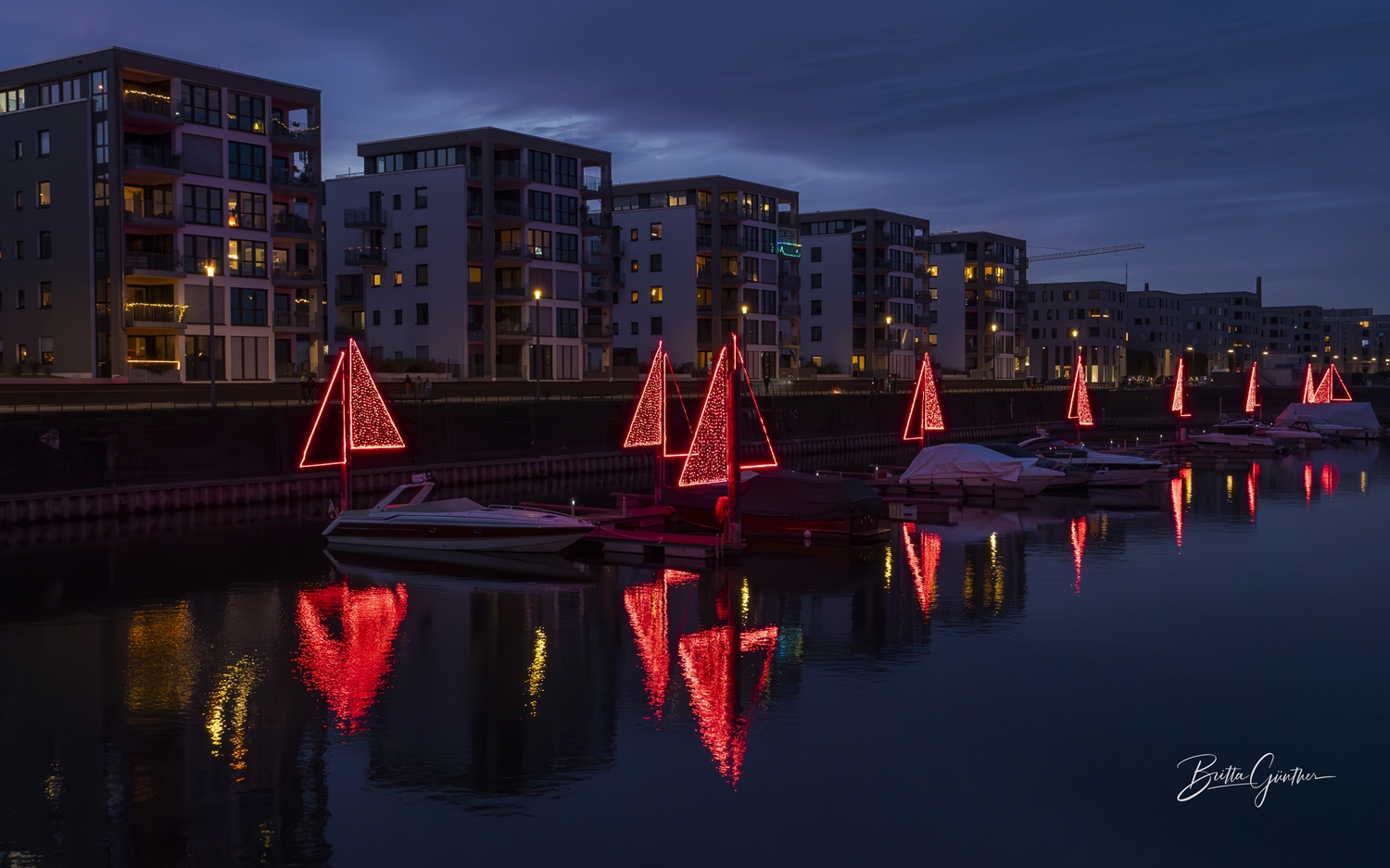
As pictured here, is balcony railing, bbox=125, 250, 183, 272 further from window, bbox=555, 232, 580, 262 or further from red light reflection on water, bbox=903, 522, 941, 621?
red light reflection on water, bbox=903, 522, 941, 621

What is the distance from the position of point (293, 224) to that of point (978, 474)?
180 feet

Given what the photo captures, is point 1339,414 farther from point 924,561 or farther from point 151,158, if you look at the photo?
point 151,158

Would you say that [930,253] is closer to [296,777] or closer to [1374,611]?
[1374,611]

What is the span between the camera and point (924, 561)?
139 ft

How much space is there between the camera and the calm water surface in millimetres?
17969

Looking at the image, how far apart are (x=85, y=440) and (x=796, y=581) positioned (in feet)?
114

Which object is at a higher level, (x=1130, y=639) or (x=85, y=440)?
(x=85, y=440)

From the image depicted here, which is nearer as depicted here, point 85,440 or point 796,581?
point 796,581

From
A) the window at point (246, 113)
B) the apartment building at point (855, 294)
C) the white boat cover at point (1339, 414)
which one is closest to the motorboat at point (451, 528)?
the window at point (246, 113)

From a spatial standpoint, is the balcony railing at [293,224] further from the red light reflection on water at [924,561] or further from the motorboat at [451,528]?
the red light reflection on water at [924,561]

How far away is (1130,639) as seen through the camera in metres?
30.2

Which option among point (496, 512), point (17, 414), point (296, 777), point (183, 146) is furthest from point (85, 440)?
point (296, 777)
